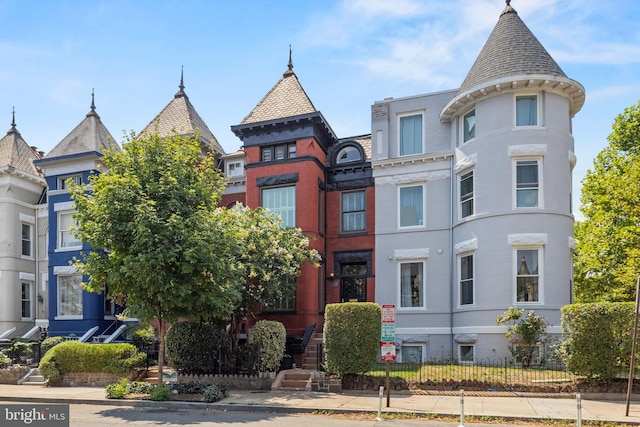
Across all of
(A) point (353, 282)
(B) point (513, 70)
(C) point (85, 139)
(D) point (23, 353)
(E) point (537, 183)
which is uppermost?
(B) point (513, 70)

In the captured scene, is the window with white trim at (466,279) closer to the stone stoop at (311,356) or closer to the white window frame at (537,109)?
the white window frame at (537,109)

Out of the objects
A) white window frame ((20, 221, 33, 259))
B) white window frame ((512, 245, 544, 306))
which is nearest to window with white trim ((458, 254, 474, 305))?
white window frame ((512, 245, 544, 306))

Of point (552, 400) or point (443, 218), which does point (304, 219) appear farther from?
point (552, 400)

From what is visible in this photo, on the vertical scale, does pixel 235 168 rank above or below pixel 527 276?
above

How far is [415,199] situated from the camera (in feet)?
72.8

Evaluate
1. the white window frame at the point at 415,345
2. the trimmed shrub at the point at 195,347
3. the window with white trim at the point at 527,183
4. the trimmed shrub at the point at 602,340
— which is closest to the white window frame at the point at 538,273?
the window with white trim at the point at 527,183

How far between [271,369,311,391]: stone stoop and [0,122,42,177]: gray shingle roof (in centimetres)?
2039

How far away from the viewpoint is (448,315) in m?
20.6

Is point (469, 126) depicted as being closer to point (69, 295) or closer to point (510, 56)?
point (510, 56)

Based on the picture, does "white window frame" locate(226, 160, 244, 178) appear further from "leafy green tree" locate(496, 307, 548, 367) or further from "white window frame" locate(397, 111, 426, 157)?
"leafy green tree" locate(496, 307, 548, 367)

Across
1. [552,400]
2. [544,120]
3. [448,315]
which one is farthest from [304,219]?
[552,400]

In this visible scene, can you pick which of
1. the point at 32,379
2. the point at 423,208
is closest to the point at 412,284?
the point at 423,208

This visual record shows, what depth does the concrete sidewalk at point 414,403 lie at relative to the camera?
479 inches

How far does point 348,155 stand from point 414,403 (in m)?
13.1
